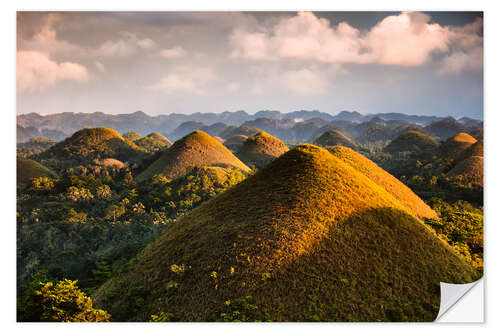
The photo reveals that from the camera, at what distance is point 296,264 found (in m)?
9.53

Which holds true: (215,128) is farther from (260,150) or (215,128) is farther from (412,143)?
(412,143)

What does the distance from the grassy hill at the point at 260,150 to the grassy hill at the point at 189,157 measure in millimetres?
14114

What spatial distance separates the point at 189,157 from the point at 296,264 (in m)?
43.4

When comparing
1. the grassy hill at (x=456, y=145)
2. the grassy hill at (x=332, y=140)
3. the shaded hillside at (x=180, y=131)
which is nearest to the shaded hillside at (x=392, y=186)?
the grassy hill at (x=456, y=145)

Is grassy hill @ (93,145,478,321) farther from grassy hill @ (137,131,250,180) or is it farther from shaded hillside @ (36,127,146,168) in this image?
shaded hillside @ (36,127,146,168)

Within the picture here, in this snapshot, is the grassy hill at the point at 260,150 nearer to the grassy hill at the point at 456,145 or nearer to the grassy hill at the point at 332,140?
the grassy hill at the point at 456,145

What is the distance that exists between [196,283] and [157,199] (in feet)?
89.6

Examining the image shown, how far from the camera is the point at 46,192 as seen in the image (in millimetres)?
37250

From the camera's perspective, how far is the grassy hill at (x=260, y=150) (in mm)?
70988

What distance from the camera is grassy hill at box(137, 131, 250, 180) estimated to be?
48.5m

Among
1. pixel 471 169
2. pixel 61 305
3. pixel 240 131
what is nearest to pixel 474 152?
pixel 471 169

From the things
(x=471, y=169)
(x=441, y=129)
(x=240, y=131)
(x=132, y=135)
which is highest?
(x=240, y=131)

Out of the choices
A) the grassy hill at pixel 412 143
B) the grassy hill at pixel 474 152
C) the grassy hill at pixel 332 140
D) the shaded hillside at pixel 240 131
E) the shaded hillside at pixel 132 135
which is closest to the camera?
the grassy hill at pixel 474 152
